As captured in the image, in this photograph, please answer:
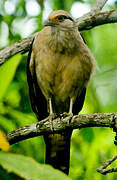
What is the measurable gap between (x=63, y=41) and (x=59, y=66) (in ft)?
1.22

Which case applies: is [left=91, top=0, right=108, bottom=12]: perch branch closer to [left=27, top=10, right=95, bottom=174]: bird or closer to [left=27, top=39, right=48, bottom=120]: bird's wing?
[left=27, top=10, right=95, bottom=174]: bird

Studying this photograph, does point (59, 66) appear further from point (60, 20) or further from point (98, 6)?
point (98, 6)

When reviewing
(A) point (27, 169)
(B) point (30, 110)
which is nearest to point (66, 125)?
(B) point (30, 110)

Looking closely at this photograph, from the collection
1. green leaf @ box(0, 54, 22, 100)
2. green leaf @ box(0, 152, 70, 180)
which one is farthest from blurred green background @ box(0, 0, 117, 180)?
green leaf @ box(0, 152, 70, 180)

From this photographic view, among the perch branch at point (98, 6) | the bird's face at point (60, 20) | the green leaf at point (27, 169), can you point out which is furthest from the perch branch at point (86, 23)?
the green leaf at point (27, 169)

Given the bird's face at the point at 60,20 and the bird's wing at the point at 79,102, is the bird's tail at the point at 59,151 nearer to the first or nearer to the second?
the bird's wing at the point at 79,102

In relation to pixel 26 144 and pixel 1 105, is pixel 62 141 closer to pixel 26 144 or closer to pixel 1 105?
pixel 26 144

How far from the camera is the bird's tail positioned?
4.32m

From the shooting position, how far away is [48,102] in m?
4.83

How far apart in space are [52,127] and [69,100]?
4.34ft

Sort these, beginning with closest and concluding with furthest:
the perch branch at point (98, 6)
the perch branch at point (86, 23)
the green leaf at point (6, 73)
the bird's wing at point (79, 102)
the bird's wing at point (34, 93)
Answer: the green leaf at point (6, 73) < the perch branch at point (86, 23) < the perch branch at point (98, 6) < the bird's wing at point (34, 93) < the bird's wing at point (79, 102)

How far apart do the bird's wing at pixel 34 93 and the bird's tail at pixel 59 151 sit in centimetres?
39

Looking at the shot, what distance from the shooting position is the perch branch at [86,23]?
3742 millimetres

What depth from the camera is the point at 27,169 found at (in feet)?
4.63
